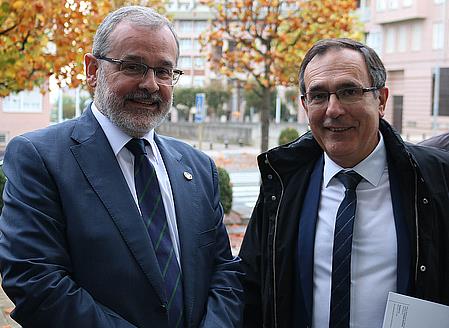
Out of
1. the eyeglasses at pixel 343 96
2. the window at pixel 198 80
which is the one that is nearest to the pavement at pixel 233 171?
the eyeglasses at pixel 343 96

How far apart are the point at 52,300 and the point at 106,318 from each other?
0.70 feet

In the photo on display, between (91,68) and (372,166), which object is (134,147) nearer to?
(91,68)

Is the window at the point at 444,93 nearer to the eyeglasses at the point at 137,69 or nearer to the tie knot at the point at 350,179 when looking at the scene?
the tie knot at the point at 350,179

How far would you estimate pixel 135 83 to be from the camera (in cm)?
250

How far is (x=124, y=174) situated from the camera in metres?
2.56

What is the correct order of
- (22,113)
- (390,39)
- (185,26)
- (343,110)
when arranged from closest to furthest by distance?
(343,110), (22,113), (390,39), (185,26)

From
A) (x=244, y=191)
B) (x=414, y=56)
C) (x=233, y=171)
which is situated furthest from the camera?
(x=414, y=56)

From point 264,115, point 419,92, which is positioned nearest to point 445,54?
point 419,92

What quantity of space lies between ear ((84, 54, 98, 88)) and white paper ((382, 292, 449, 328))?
1505mm

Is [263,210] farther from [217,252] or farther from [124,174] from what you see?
[124,174]

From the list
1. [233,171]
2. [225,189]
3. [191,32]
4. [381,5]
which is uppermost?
[381,5]

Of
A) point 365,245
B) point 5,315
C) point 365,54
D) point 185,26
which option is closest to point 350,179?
point 365,245

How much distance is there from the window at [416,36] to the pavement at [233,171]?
18144 millimetres

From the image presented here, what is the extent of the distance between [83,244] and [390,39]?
50.6 m
